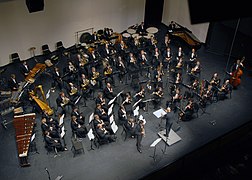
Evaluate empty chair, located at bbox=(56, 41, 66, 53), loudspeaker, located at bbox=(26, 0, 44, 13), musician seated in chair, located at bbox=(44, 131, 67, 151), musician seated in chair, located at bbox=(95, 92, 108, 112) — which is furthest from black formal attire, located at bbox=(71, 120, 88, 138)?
→ empty chair, located at bbox=(56, 41, 66, 53)

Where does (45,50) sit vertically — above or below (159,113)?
above

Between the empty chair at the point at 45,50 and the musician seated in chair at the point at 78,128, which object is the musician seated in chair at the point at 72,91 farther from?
the empty chair at the point at 45,50

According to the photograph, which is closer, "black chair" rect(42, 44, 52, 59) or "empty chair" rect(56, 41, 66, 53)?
"black chair" rect(42, 44, 52, 59)

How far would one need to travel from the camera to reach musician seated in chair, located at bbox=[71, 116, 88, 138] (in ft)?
33.7

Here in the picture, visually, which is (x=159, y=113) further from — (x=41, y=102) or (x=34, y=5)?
(x=34, y=5)

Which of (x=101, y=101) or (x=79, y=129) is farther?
(x=101, y=101)

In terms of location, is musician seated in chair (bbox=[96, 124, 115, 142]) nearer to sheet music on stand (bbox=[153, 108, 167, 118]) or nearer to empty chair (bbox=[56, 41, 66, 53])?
sheet music on stand (bbox=[153, 108, 167, 118])

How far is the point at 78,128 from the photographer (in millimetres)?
10445

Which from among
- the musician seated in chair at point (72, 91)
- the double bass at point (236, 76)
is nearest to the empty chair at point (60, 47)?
the musician seated in chair at point (72, 91)

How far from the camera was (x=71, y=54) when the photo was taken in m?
14.9

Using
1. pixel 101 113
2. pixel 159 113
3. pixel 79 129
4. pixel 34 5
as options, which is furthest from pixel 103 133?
pixel 34 5

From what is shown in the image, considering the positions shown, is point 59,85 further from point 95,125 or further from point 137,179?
point 137,179

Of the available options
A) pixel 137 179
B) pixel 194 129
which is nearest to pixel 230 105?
pixel 194 129

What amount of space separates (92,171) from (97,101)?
2.67 meters
